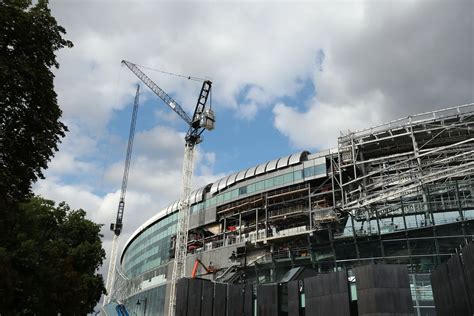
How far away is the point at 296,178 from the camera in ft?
179

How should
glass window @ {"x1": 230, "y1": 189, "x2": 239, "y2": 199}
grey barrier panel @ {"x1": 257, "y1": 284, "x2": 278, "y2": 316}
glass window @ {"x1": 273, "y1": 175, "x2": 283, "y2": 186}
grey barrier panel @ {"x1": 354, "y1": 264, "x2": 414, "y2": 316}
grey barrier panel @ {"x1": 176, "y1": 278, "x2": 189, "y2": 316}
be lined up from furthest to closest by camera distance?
1. glass window @ {"x1": 230, "y1": 189, "x2": 239, "y2": 199}
2. glass window @ {"x1": 273, "y1": 175, "x2": 283, "y2": 186}
3. grey barrier panel @ {"x1": 176, "y1": 278, "x2": 189, "y2": 316}
4. grey barrier panel @ {"x1": 257, "y1": 284, "x2": 278, "y2": 316}
5. grey barrier panel @ {"x1": 354, "y1": 264, "x2": 414, "y2": 316}

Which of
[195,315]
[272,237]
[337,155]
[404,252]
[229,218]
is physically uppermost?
[337,155]

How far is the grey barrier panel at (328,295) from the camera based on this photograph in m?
20.4

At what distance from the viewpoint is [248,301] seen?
25156mm

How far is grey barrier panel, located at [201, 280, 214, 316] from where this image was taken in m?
26.1

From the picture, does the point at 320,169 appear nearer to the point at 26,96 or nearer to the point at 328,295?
the point at 328,295

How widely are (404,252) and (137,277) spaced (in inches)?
1972

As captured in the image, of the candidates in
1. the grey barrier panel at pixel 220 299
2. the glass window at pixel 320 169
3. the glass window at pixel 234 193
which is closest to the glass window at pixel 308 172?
the glass window at pixel 320 169

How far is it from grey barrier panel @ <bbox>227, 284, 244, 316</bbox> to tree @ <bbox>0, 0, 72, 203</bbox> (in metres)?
12.6

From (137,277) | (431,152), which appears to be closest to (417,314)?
(431,152)

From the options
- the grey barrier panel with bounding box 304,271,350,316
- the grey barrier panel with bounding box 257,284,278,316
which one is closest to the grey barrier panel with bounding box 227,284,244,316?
the grey barrier panel with bounding box 257,284,278,316

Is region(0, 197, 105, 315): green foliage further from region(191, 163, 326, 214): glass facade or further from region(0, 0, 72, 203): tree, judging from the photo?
region(191, 163, 326, 214): glass facade

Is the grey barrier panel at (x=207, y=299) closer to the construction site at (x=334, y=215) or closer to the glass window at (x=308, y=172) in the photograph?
the construction site at (x=334, y=215)

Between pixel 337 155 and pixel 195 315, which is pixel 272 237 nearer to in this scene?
pixel 337 155
